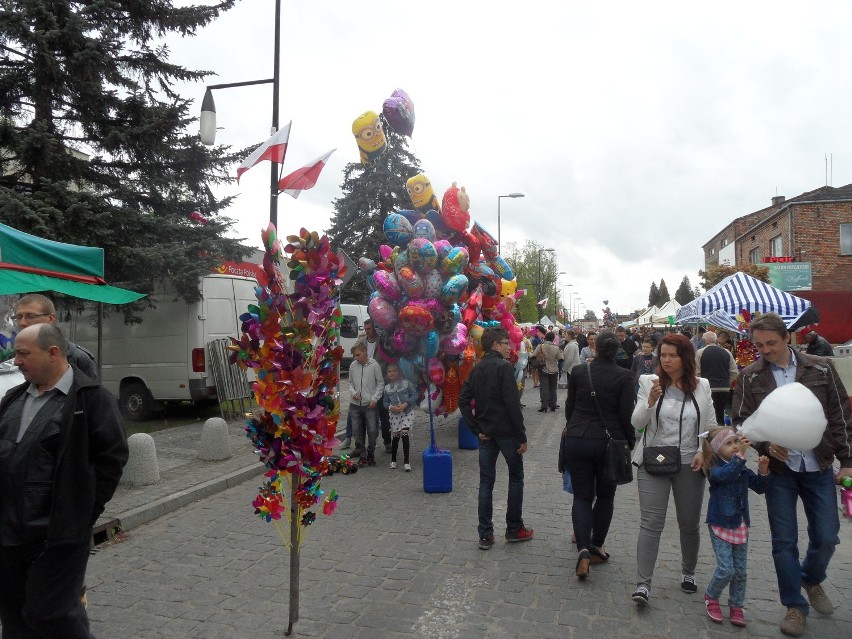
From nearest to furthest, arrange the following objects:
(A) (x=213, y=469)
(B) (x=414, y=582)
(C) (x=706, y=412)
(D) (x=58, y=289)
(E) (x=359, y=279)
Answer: (C) (x=706, y=412) → (B) (x=414, y=582) → (D) (x=58, y=289) → (A) (x=213, y=469) → (E) (x=359, y=279)

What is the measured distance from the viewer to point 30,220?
8531 millimetres

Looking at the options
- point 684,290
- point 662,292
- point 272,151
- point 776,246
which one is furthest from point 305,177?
point 662,292

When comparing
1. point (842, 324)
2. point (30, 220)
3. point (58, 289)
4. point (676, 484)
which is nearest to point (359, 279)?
point (842, 324)

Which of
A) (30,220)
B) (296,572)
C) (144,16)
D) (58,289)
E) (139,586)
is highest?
(144,16)

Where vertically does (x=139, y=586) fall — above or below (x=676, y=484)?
below

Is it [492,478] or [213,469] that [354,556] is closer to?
[492,478]

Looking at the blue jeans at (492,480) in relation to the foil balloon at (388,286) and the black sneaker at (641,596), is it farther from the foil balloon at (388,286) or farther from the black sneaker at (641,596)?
the foil balloon at (388,286)

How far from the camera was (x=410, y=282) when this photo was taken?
894 centimetres

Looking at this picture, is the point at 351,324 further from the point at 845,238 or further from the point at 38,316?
the point at 845,238

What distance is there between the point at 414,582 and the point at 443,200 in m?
6.95

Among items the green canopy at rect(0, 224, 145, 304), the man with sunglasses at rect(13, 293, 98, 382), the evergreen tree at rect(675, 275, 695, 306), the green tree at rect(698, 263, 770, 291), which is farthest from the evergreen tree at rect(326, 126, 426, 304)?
the evergreen tree at rect(675, 275, 695, 306)

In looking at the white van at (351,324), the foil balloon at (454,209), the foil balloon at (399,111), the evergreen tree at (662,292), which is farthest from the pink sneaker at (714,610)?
the evergreen tree at (662,292)

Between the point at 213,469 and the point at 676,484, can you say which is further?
the point at 213,469

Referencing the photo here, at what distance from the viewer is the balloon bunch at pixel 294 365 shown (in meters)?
3.88
